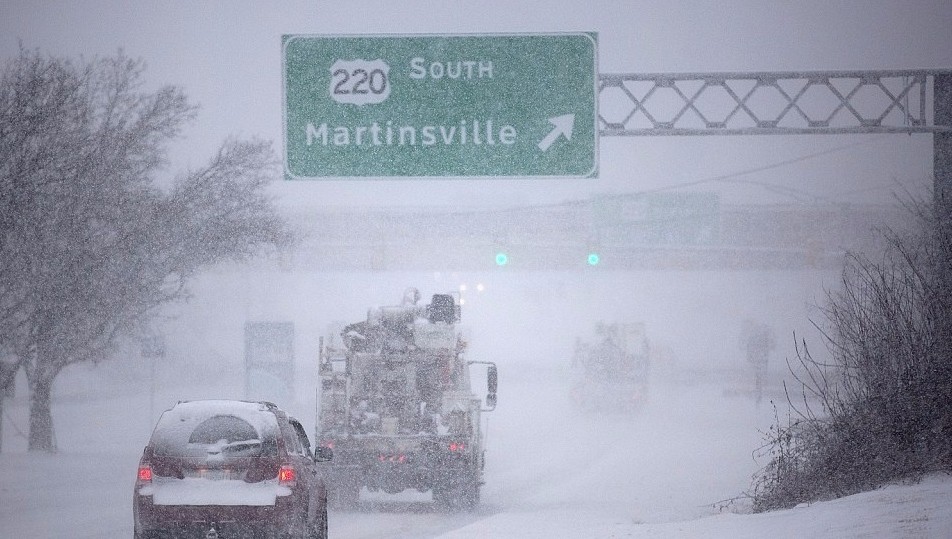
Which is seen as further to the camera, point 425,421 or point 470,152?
A: point 425,421

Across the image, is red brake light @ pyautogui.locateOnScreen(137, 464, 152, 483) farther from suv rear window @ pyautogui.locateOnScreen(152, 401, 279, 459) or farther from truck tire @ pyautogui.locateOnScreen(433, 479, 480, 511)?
truck tire @ pyautogui.locateOnScreen(433, 479, 480, 511)

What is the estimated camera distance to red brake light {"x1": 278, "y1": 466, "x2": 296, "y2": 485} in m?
11.6

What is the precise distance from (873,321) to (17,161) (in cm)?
1350

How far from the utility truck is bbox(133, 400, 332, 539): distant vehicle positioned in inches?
250

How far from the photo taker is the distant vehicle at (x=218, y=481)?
37.1 feet

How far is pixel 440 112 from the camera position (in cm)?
1630

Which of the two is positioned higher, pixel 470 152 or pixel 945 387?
pixel 470 152

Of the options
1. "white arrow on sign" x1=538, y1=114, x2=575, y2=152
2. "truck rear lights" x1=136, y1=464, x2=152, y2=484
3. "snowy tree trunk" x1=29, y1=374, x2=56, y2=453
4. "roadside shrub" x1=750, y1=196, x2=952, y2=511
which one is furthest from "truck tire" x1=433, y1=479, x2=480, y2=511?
"snowy tree trunk" x1=29, y1=374, x2=56, y2=453

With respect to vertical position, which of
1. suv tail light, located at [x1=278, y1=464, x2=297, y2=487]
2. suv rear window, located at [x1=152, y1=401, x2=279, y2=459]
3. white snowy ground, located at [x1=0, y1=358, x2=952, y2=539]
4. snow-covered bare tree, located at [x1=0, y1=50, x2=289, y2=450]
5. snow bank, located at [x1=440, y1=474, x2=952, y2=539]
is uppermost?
snow-covered bare tree, located at [x1=0, y1=50, x2=289, y2=450]

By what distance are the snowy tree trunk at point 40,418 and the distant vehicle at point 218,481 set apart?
14025 millimetres

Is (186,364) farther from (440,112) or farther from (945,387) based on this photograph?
(945,387)

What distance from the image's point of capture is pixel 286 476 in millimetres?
11680

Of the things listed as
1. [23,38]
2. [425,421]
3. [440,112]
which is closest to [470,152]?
[440,112]

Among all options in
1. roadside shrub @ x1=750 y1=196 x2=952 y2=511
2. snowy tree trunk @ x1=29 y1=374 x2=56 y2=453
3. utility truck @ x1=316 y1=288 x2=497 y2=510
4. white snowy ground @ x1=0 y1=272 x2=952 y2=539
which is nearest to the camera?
roadside shrub @ x1=750 y1=196 x2=952 y2=511
